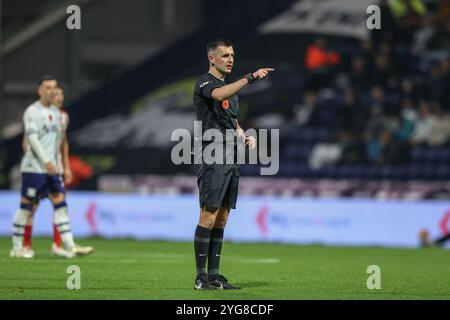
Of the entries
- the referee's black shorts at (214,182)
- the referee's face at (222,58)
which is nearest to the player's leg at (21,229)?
the referee's black shorts at (214,182)

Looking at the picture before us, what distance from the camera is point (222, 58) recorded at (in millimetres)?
10383

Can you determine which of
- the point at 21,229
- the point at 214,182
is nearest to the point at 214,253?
the point at 214,182

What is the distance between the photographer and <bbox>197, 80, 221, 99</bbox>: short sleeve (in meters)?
10.2

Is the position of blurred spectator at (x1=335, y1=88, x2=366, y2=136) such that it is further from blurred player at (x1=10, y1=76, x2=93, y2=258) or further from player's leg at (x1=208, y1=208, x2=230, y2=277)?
player's leg at (x1=208, y1=208, x2=230, y2=277)

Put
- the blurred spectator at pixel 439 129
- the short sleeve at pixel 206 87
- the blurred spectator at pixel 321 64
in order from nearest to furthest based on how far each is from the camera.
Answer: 1. the short sleeve at pixel 206 87
2. the blurred spectator at pixel 439 129
3. the blurred spectator at pixel 321 64

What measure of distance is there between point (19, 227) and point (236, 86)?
6034 millimetres

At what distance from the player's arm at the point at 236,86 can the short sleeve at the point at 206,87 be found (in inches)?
3.5

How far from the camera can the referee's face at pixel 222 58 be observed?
34.0ft

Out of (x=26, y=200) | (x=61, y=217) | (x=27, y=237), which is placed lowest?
(x=27, y=237)

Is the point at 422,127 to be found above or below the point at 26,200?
above

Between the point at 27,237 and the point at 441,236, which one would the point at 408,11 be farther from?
the point at 27,237

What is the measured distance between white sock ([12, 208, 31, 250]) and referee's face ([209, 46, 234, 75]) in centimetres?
554

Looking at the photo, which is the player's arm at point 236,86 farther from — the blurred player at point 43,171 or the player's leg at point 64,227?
the player's leg at point 64,227

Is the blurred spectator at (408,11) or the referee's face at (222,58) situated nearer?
the referee's face at (222,58)
